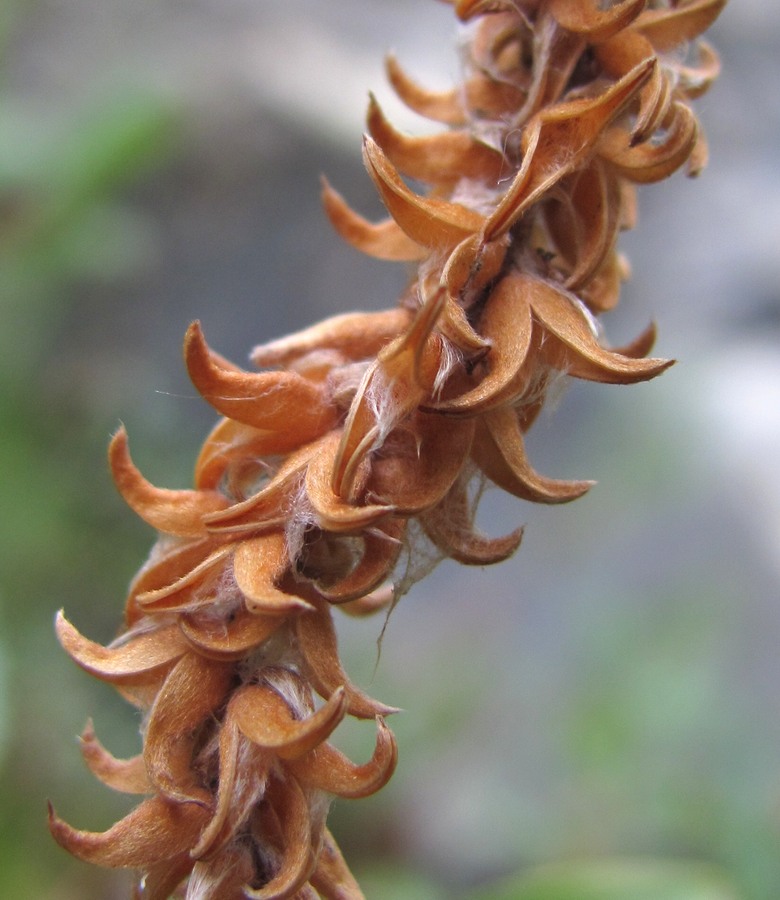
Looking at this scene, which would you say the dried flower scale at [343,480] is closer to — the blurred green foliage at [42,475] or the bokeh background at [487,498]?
the bokeh background at [487,498]

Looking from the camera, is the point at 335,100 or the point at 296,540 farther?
the point at 335,100

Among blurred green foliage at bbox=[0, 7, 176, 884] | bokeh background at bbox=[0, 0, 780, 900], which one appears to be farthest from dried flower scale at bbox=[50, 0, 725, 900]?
blurred green foliage at bbox=[0, 7, 176, 884]

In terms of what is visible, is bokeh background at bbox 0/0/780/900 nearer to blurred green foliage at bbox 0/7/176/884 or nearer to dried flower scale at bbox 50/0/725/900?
blurred green foliage at bbox 0/7/176/884

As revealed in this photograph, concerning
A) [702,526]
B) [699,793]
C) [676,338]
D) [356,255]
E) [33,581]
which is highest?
[676,338]

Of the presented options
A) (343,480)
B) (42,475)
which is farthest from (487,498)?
(343,480)

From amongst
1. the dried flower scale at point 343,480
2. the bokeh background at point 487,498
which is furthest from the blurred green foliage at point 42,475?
the dried flower scale at point 343,480

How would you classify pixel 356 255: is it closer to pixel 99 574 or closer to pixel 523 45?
pixel 99 574

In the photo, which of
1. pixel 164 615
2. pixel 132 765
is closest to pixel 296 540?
pixel 164 615

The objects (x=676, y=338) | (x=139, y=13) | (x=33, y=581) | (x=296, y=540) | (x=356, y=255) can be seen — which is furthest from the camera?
(x=139, y=13)
